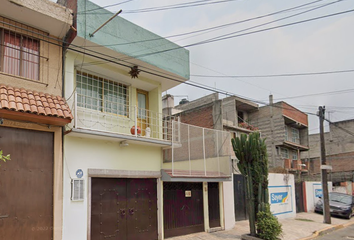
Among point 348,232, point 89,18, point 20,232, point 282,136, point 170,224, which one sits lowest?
point 348,232

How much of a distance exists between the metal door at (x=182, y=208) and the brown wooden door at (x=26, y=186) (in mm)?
4322

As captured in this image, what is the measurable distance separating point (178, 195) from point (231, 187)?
3.08m

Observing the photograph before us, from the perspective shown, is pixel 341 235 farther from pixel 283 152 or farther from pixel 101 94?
pixel 283 152

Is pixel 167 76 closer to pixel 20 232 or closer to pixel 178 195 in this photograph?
pixel 178 195

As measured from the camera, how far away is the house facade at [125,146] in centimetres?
870

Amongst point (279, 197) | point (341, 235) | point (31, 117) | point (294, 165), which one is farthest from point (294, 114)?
point (31, 117)

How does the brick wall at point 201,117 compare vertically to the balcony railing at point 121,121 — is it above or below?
above

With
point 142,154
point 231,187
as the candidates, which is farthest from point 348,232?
point 142,154

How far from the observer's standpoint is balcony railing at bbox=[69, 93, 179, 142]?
925 cm

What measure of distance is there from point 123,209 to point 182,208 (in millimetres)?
2722

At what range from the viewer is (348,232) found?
1387cm

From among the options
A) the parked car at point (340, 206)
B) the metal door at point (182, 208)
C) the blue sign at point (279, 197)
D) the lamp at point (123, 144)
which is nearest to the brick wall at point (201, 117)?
the blue sign at point (279, 197)

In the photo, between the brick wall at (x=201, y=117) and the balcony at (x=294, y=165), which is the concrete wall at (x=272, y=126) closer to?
the balcony at (x=294, y=165)

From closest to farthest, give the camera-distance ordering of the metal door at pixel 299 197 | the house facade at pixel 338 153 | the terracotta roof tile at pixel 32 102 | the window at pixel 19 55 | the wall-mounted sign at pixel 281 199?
1. the terracotta roof tile at pixel 32 102
2. the window at pixel 19 55
3. the wall-mounted sign at pixel 281 199
4. the metal door at pixel 299 197
5. the house facade at pixel 338 153
